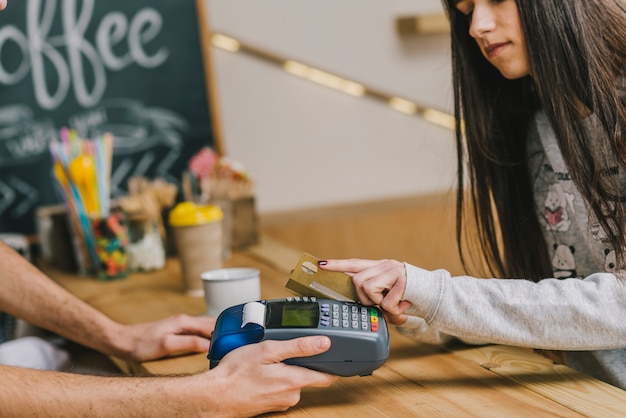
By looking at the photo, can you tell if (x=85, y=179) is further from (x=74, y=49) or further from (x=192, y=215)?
(x=74, y=49)

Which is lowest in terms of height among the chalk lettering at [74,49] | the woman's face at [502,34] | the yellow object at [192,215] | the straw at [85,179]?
the yellow object at [192,215]

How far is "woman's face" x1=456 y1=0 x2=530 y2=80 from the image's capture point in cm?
133

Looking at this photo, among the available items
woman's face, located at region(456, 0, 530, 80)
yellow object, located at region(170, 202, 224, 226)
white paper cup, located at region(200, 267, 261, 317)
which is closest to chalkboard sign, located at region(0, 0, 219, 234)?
yellow object, located at region(170, 202, 224, 226)

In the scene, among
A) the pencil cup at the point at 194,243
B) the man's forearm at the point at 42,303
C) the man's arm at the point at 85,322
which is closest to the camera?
the man's arm at the point at 85,322

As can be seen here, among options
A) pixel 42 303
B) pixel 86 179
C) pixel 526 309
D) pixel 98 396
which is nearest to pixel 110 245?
pixel 86 179

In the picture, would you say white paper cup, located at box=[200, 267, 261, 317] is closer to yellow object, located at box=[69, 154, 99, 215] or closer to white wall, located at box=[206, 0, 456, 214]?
yellow object, located at box=[69, 154, 99, 215]

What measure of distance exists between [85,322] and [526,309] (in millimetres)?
829

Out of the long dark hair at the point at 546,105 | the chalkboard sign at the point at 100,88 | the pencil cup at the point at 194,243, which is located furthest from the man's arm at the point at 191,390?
the chalkboard sign at the point at 100,88

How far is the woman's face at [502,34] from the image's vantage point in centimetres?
133

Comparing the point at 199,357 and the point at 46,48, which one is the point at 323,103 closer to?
the point at 46,48

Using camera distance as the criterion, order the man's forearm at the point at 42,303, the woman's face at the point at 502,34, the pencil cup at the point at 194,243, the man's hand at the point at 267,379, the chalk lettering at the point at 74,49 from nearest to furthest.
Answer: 1. the man's hand at the point at 267,379
2. the woman's face at the point at 502,34
3. the man's forearm at the point at 42,303
4. the pencil cup at the point at 194,243
5. the chalk lettering at the point at 74,49

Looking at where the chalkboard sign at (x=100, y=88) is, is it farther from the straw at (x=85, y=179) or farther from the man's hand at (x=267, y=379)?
the man's hand at (x=267, y=379)

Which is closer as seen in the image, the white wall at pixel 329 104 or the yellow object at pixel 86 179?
the yellow object at pixel 86 179

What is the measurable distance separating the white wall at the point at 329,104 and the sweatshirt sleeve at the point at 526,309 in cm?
158
